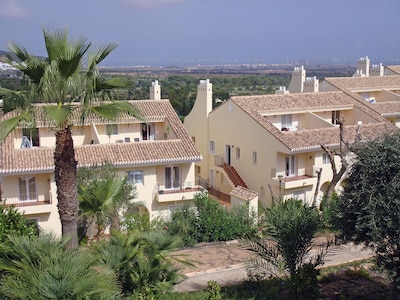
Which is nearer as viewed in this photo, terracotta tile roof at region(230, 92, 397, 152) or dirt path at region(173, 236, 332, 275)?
dirt path at region(173, 236, 332, 275)

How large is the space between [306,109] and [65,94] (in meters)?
27.9

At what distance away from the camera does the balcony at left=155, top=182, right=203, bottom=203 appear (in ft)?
97.2

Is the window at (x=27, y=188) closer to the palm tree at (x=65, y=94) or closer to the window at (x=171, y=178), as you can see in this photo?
the window at (x=171, y=178)

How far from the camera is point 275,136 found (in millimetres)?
32531

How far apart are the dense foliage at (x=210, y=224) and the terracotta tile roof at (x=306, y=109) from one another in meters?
9.01

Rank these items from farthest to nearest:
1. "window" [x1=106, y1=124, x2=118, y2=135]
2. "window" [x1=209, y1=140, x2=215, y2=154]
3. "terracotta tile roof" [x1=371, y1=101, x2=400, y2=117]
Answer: "terracotta tile roof" [x1=371, y1=101, x2=400, y2=117] < "window" [x1=209, y1=140, x2=215, y2=154] < "window" [x1=106, y1=124, x2=118, y2=135]

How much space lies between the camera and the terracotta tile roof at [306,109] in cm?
3278

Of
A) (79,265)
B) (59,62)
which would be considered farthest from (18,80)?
(79,265)

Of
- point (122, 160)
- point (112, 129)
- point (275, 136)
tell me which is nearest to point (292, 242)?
point (122, 160)

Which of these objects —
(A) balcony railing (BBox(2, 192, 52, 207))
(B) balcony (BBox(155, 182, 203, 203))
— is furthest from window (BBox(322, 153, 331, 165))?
(A) balcony railing (BBox(2, 192, 52, 207))

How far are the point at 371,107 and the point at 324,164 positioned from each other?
829 centimetres

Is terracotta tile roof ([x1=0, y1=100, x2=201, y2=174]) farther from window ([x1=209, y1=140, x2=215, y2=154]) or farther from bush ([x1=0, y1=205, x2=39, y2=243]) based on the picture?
bush ([x1=0, y1=205, x2=39, y2=243])

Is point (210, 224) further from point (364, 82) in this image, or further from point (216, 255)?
point (364, 82)

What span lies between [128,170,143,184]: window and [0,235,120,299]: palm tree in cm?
1933
